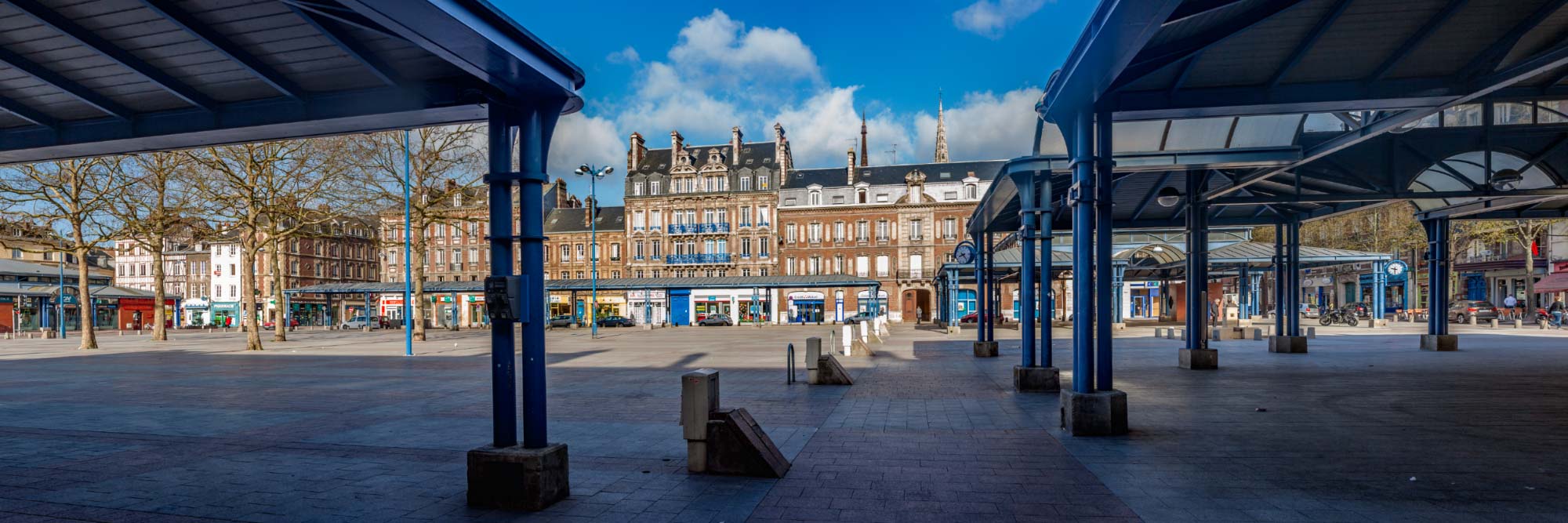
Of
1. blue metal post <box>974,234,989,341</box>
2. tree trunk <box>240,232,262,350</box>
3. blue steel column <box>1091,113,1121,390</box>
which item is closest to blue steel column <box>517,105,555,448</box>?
blue steel column <box>1091,113,1121,390</box>

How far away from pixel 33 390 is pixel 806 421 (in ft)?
48.0

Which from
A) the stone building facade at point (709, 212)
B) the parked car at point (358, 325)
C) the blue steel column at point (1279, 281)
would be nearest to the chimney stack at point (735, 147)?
the stone building facade at point (709, 212)

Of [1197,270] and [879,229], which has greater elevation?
[879,229]

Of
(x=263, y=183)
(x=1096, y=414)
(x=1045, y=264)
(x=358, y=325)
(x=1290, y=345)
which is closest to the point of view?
(x=1096, y=414)

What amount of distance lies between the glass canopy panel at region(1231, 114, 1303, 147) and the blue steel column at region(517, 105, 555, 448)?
398 inches

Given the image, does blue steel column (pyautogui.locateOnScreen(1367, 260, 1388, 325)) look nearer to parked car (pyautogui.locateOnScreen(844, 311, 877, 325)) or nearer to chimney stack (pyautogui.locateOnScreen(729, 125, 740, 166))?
parked car (pyautogui.locateOnScreen(844, 311, 877, 325))

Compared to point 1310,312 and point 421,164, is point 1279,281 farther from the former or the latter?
point 1310,312

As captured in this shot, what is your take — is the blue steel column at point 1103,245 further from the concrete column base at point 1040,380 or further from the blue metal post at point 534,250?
the blue metal post at point 534,250

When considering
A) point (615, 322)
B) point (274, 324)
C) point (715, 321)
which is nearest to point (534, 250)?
point (615, 322)

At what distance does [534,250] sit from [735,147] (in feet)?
204

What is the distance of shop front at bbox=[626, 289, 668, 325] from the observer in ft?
205

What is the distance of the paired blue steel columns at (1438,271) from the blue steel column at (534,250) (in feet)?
75.5

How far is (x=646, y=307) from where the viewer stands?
62.6 meters

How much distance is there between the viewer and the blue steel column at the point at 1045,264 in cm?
1163
